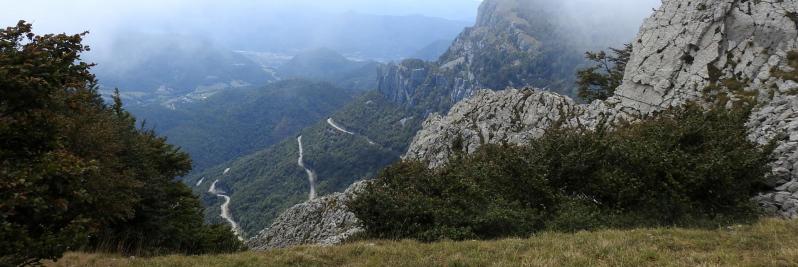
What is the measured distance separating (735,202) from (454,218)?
9.70 meters

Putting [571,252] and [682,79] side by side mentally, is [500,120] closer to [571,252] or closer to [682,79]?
[682,79]

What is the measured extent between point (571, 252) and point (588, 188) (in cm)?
844

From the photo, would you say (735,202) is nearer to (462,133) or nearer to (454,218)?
(454,218)

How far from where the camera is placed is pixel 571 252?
33.9ft

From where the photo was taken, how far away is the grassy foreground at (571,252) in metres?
9.43

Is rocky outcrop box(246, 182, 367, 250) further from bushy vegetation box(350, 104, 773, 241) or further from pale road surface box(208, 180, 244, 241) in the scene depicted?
pale road surface box(208, 180, 244, 241)

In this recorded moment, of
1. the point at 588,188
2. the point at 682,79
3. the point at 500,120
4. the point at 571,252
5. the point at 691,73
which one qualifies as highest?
the point at 691,73

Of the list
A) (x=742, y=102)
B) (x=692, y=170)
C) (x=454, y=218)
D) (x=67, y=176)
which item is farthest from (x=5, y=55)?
(x=742, y=102)

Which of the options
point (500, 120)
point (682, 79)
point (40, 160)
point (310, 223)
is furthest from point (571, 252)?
point (500, 120)

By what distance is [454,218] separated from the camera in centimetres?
1541

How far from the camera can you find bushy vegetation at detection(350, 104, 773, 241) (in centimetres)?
1502

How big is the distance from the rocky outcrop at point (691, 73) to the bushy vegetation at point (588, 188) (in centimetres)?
600

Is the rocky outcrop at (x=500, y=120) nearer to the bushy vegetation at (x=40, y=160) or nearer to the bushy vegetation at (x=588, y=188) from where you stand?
the bushy vegetation at (x=588, y=188)

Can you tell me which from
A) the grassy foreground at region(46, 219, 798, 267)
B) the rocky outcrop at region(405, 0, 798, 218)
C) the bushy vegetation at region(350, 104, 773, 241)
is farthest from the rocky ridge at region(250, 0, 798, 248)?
the grassy foreground at region(46, 219, 798, 267)
